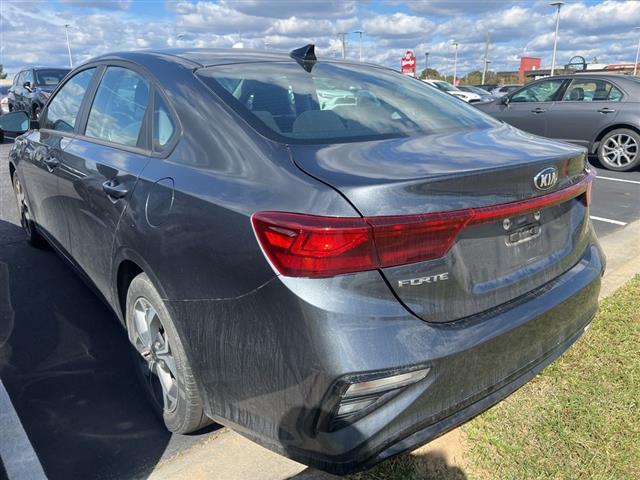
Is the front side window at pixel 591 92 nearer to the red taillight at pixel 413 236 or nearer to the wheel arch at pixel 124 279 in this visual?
the red taillight at pixel 413 236

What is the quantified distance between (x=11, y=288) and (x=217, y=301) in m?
2.88

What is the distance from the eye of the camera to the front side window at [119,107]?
8.38 feet

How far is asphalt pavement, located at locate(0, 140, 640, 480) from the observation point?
7.48 ft

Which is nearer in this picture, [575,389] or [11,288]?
[575,389]

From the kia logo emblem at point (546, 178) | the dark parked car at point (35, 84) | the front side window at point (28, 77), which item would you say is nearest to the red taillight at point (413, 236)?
the kia logo emblem at point (546, 178)

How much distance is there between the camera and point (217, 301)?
181cm

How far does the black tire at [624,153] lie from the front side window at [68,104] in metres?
8.42

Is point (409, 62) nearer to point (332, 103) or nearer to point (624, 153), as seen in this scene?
point (624, 153)

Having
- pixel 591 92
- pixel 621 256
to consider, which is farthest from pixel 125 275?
pixel 591 92

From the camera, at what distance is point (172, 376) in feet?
7.61

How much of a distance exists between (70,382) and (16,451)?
54 cm

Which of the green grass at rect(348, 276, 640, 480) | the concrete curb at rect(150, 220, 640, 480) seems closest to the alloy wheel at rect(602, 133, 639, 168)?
the green grass at rect(348, 276, 640, 480)

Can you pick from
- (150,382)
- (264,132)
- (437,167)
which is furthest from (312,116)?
(150,382)

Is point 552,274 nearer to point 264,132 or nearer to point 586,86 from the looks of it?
point 264,132
